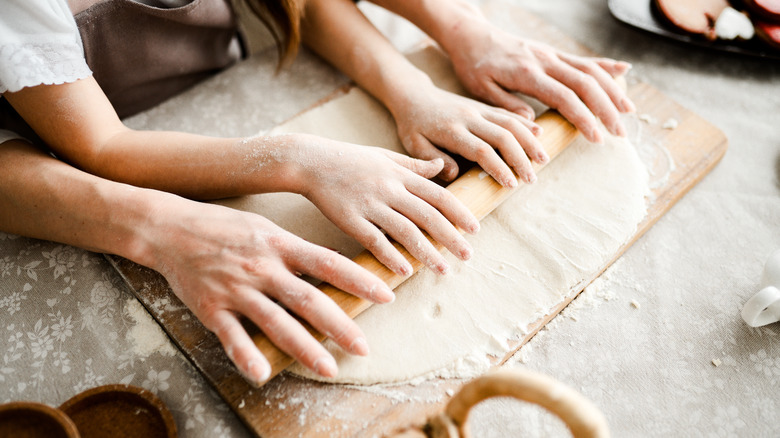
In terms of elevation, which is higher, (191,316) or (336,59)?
(336,59)

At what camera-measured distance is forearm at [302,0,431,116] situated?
0.90m

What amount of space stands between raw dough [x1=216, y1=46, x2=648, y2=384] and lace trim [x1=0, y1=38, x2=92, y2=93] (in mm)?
297

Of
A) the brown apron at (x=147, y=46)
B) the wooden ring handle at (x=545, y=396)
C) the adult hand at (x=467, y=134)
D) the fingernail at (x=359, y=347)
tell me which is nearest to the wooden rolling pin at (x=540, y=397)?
the wooden ring handle at (x=545, y=396)

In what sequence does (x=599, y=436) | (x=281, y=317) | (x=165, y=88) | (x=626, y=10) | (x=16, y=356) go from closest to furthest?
(x=599, y=436) < (x=281, y=317) < (x=16, y=356) < (x=165, y=88) < (x=626, y=10)

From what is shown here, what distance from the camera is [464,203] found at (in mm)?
756

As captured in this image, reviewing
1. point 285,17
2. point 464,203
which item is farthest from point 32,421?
point 285,17

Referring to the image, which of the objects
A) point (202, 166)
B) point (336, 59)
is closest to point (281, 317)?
point (202, 166)

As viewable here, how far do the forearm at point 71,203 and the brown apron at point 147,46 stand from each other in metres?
0.14

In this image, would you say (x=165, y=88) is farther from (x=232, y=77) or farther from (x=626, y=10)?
(x=626, y=10)

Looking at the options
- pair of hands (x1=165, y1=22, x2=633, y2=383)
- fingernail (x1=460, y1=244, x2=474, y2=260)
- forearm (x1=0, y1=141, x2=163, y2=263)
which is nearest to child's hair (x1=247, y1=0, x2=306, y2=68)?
pair of hands (x1=165, y1=22, x2=633, y2=383)

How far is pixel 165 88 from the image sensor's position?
39.3 inches

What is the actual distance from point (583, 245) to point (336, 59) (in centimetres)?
61

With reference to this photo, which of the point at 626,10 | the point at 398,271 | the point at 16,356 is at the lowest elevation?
the point at 16,356

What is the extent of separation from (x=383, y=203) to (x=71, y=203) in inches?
18.0
